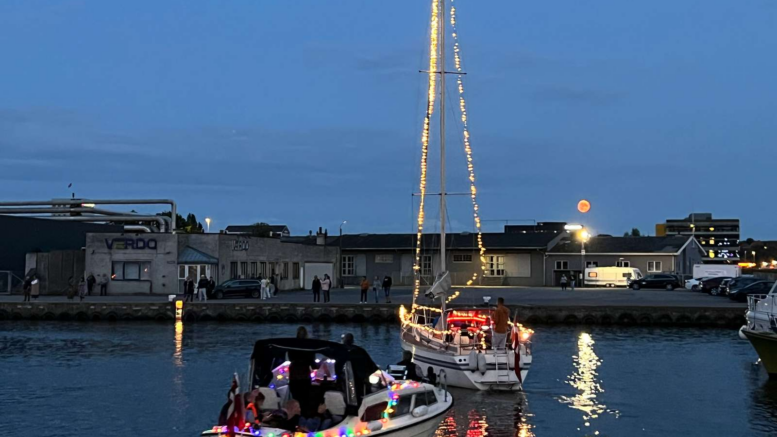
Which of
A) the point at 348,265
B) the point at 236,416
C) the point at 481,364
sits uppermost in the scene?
the point at 348,265

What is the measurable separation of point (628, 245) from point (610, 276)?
7.24 meters

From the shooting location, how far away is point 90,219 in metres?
75.9

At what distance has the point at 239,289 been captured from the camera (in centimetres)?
6275

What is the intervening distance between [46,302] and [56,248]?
2143 cm

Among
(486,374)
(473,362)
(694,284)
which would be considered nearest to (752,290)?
(694,284)

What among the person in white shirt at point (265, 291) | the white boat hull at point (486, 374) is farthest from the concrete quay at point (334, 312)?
the white boat hull at point (486, 374)

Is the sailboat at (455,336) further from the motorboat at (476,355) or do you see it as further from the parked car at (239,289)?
the parked car at (239,289)

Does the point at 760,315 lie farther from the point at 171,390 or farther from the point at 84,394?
the point at 84,394

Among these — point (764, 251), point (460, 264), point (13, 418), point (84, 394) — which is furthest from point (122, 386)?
point (764, 251)

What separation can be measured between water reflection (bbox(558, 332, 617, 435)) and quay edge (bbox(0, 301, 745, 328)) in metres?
11.5

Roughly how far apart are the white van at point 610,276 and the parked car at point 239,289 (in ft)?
115

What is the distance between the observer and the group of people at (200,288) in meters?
56.6

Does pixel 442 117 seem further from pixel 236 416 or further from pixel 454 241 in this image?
pixel 454 241

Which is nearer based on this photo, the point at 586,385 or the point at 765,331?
the point at 586,385
